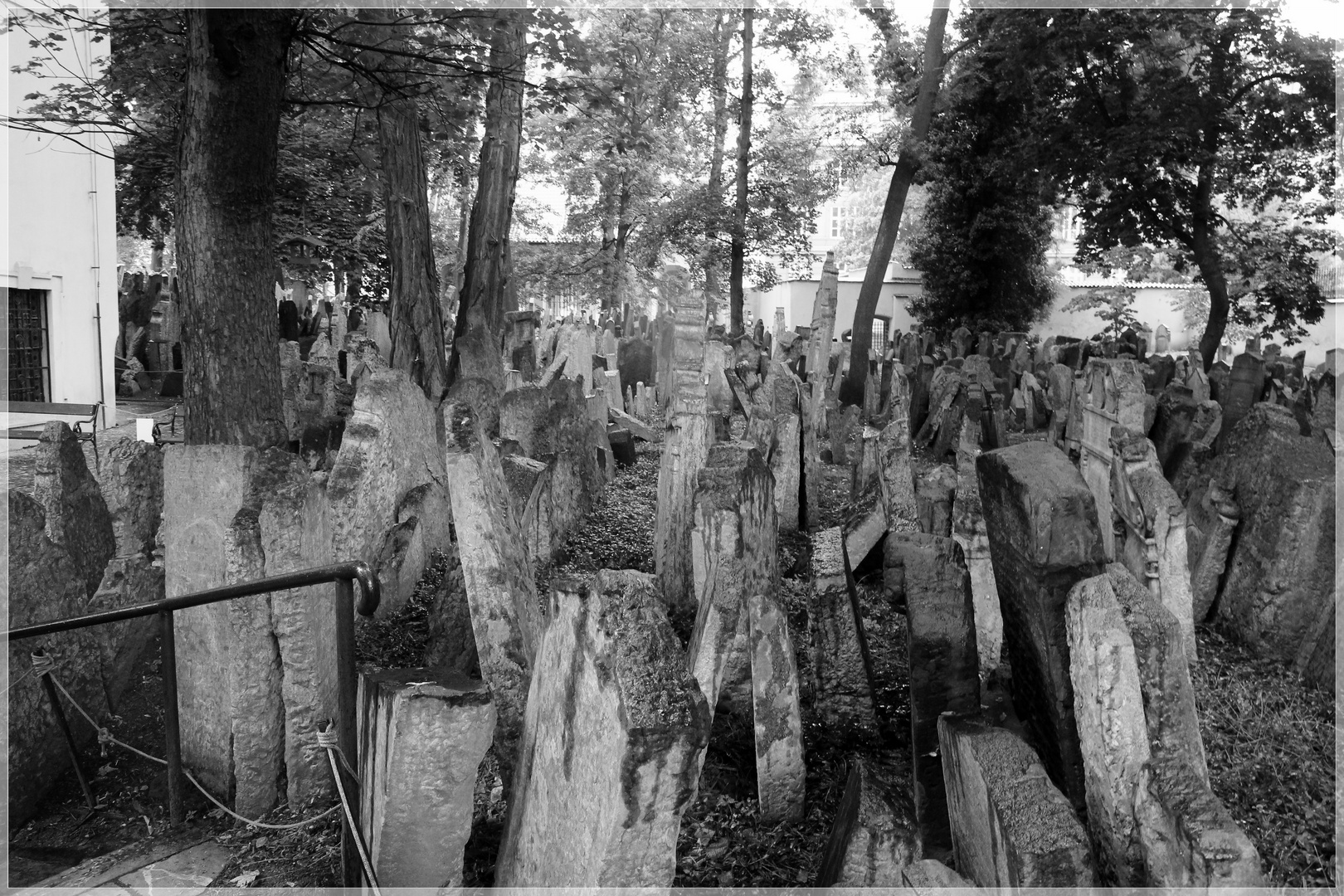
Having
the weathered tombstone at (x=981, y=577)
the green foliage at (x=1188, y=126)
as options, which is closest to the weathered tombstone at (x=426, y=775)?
the weathered tombstone at (x=981, y=577)

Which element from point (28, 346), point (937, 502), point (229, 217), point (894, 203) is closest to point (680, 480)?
point (937, 502)

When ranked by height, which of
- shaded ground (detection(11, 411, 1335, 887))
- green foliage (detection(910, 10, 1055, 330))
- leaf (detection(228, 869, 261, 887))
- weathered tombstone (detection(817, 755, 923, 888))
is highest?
green foliage (detection(910, 10, 1055, 330))

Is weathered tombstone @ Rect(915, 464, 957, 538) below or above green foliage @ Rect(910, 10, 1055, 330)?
below

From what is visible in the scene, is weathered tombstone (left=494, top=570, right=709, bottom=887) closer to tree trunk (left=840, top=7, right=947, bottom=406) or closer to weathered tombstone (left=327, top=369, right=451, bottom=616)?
weathered tombstone (left=327, top=369, right=451, bottom=616)

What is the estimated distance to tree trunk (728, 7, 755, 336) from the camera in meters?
22.0

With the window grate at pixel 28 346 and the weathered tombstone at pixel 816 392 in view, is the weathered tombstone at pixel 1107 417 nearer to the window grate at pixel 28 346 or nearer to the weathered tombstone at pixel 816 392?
the weathered tombstone at pixel 816 392

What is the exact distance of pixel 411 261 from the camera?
389 inches

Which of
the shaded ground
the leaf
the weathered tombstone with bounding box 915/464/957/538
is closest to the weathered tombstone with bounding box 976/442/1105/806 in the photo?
the shaded ground

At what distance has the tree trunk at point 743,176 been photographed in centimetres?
2198

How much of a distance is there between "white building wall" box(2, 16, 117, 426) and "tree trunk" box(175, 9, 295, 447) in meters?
9.16

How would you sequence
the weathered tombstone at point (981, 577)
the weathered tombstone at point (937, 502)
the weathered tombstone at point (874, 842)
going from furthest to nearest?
the weathered tombstone at point (937, 502) < the weathered tombstone at point (981, 577) < the weathered tombstone at point (874, 842)

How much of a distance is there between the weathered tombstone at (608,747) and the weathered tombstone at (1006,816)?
967 mm

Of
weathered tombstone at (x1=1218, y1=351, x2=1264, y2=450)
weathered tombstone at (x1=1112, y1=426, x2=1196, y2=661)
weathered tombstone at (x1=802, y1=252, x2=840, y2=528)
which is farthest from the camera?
weathered tombstone at (x1=1218, y1=351, x2=1264, y2=450)

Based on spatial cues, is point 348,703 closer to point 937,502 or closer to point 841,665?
point 841,665
